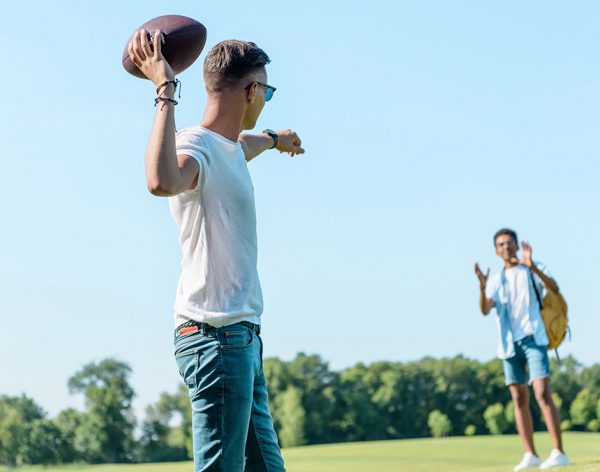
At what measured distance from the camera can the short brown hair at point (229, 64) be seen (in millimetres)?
4051

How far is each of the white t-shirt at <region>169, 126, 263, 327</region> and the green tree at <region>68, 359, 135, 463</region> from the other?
57.9m

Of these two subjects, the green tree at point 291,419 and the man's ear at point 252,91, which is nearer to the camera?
the man's ear at point 252,91

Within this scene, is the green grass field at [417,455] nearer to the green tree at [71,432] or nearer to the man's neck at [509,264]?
the man's neck at [509,264]

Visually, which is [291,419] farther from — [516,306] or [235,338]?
[235,338]

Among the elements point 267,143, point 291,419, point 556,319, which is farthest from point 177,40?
point 291,419

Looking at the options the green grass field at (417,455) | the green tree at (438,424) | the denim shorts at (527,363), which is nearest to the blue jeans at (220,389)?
the denim shorts at (527,363)

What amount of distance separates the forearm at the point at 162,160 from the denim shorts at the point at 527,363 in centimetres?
802

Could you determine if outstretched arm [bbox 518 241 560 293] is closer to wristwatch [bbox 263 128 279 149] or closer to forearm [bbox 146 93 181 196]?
wristwatch [bbox 263 128 279 149]

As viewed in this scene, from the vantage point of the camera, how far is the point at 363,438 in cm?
7075

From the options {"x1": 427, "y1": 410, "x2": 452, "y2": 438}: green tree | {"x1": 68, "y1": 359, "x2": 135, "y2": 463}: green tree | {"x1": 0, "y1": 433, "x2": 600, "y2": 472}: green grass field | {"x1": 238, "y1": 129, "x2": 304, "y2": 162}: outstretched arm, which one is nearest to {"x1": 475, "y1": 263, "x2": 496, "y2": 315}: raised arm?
{"x1": 238, "y1": 129, "x2": 304, "y2": 162}: outstretched arm

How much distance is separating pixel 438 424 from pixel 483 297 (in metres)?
60.0

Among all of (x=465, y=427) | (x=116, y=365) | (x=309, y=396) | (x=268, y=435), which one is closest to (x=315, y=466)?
(x=268, y=435)

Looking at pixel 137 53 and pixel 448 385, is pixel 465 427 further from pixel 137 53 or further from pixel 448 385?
pixel 137 53

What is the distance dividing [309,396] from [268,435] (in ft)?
230
